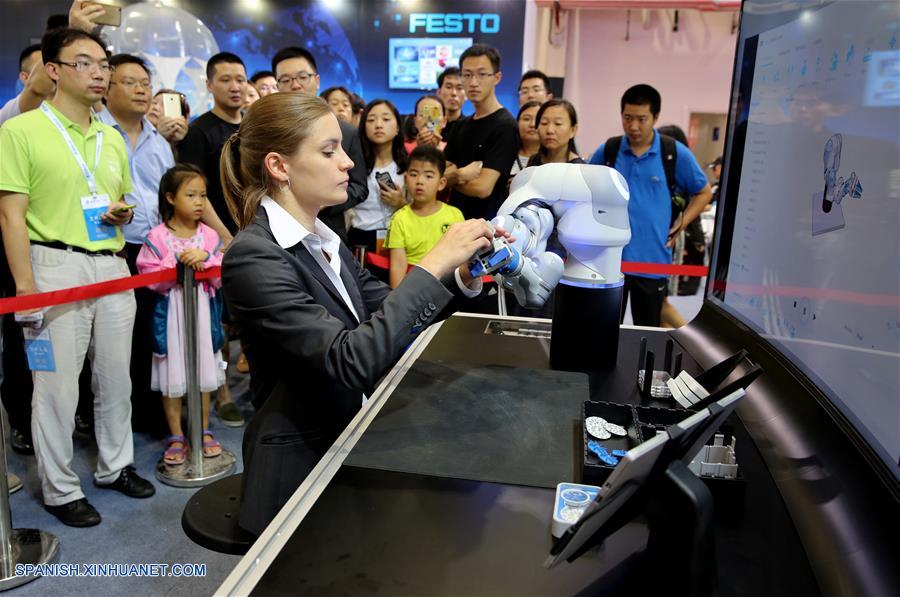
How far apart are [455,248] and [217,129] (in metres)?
2.37

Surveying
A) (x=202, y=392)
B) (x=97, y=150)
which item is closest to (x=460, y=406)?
(x=97, y=150)

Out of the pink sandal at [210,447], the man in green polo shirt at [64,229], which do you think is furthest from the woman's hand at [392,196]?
the pink sandal at [210,447]

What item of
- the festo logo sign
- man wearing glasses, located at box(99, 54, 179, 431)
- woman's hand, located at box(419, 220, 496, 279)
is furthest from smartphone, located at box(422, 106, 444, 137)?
the festo logo sign

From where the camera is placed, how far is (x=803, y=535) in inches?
36.8

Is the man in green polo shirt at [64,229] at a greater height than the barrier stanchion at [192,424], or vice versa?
the man in green polo shirt at [64,229]

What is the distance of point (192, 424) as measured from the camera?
279 cm

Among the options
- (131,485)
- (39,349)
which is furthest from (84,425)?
(39,349)

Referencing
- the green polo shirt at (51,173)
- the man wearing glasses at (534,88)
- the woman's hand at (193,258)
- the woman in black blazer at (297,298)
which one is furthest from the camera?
the man wearing glasses at (534,88)

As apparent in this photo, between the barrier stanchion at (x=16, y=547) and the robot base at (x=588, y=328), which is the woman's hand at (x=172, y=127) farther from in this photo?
the robot base at (x=588, y=328)

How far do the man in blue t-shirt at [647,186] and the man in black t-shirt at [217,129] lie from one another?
6.01 ft

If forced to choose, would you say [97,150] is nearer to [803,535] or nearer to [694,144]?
[803,535]

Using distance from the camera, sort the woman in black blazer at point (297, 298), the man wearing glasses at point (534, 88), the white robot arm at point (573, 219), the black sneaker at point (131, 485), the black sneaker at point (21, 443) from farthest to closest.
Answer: the man wearing glasses at point (534, 88) → the black sneaker at point (21, 443) → the black sneaker at point (131, 485) → the white robot arm at point (573, 219) → the woman in black blazer at point (297, 298)

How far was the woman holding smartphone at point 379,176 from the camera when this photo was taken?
11.3 ft

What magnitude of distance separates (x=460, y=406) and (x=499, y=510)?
362 millimetres
